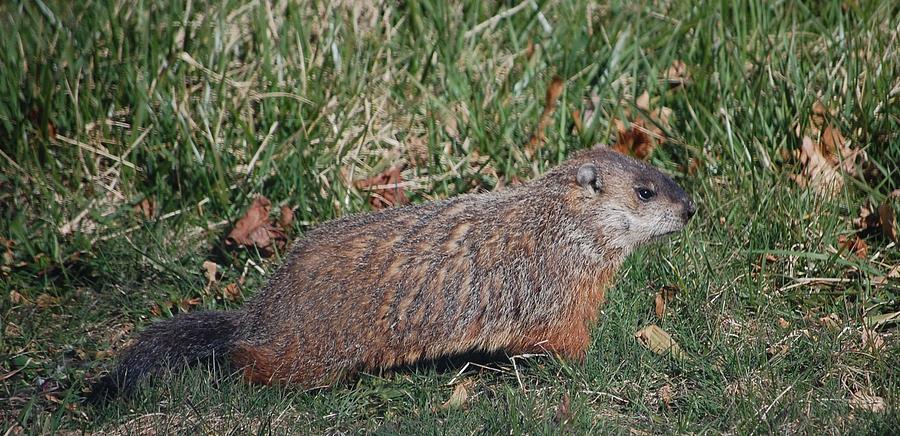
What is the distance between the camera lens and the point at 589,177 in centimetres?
479

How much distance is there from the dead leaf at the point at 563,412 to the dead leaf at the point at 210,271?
7.25 feet

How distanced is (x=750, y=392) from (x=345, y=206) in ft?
8.50

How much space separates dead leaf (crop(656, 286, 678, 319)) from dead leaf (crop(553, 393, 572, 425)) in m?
0.93

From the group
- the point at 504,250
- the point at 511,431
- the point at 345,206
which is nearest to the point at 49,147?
the point at 345,206

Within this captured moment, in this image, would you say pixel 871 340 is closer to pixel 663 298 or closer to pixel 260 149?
pixel 663 298

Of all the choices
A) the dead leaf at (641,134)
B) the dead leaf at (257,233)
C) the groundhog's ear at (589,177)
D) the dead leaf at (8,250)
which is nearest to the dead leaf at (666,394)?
the groundhog's ear at (589,177)

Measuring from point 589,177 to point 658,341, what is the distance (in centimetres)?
83

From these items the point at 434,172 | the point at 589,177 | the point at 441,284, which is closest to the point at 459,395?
the point at 441,284

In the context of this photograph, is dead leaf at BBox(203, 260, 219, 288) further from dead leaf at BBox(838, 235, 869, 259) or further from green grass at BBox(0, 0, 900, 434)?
dead leaf at BBox(838, 235, 869, 259)

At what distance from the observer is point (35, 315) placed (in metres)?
5.26

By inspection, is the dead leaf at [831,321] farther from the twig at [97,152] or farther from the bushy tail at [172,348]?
the twig at [97,152]

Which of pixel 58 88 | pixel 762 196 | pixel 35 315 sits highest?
pixel 58 88

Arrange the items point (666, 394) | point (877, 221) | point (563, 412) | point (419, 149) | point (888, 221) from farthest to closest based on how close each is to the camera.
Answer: point (419, 149), point (877, 221), point (888, 221), point (666, 394), point (563, 412)

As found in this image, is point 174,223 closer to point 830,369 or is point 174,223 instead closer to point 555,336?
point 555,336
